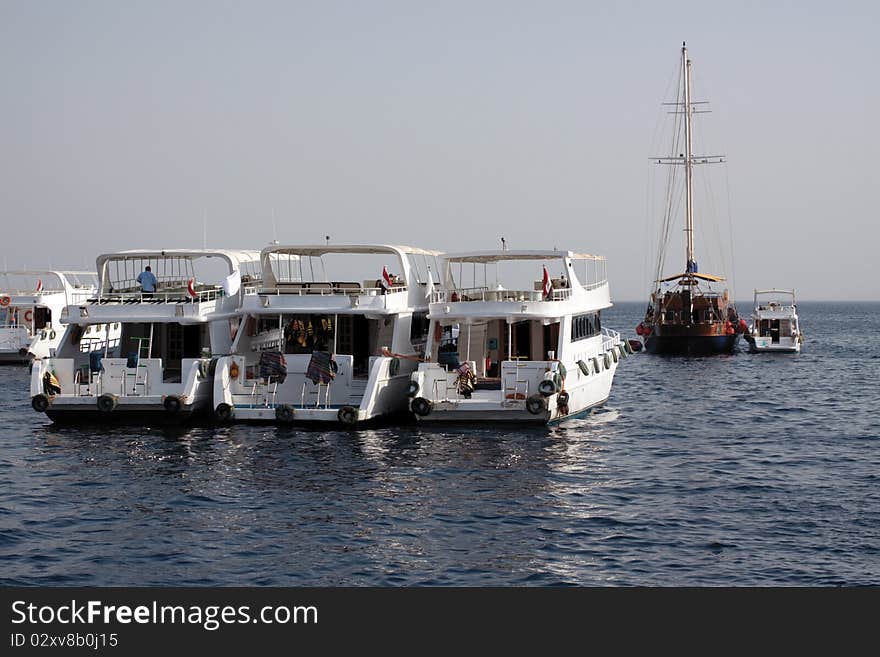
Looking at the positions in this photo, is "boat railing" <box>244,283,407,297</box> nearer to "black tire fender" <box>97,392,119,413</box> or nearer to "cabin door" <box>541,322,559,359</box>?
"cabin door" <box>541,322,559,359</box>

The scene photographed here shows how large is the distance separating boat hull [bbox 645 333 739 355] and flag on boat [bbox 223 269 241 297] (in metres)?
43.0

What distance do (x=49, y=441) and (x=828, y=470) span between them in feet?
65.5

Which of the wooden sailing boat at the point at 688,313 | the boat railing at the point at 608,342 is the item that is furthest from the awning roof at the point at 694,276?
the boat railing at the point at 608,342

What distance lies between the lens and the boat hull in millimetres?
70688

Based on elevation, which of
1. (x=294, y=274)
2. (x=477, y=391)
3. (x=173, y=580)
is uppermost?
(x=294, y=274)

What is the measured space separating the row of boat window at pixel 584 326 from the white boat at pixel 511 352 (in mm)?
32

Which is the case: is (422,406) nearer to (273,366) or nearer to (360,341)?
(273,366)

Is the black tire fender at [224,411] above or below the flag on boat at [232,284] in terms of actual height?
below

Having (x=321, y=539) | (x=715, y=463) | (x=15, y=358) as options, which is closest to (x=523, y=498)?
(x=321, y=539)

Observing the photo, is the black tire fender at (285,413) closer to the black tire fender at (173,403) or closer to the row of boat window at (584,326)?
the black tire fender at (173,403)

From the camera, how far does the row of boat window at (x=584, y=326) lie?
32656 mm

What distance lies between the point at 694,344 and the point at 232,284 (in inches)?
1739

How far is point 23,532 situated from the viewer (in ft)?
61.4
